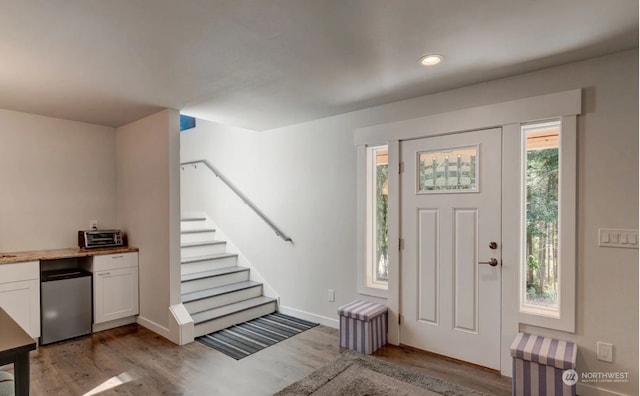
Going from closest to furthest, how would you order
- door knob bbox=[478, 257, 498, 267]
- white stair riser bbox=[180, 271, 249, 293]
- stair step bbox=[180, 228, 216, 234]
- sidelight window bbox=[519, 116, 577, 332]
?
sidelight window bbox=[519, 116, 577, 332] → door knob bbox=[478, 257, 498, 267] → white stair riser bbox=[180, 271, 249, 293] → stair step bbox=[180, 228, 216, 234]

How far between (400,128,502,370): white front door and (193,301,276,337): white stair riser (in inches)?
67.5

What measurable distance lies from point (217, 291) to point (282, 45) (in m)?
3.00

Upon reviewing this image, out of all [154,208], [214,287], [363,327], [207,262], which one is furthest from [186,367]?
[207,262]

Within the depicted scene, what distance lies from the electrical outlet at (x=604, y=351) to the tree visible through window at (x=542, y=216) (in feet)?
1.06

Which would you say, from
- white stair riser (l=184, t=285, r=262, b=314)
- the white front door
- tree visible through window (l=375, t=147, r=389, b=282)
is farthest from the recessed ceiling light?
white stair riser (l=184, t=285, r=262, b=314)

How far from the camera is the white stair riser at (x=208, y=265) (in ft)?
14.1

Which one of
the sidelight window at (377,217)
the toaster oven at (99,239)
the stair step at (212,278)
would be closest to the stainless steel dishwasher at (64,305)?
the toaster oven at (99,239)

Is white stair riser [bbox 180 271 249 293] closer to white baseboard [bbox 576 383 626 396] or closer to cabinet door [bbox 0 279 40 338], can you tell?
cabinet door [bbox 0 279 40 338]

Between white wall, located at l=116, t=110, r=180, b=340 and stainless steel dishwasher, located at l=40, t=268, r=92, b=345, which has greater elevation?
white wall, located at l=116, t=110, r=180, b=340

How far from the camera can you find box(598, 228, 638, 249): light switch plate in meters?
2.22

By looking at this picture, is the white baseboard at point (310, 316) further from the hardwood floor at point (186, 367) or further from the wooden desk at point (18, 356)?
the wooden desk at point (18, 356)

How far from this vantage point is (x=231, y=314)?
3.81 metres

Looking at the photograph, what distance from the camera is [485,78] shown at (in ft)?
8.86

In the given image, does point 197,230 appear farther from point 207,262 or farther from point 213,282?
point 213,282
